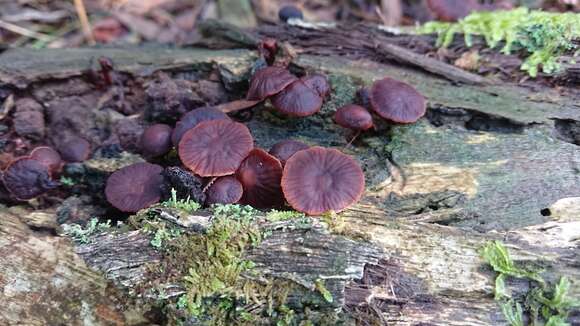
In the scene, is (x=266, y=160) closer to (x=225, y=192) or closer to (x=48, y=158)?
(x=225, y=192)

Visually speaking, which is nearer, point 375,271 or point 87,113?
point 375,271

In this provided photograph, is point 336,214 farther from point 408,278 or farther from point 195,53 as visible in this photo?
point 195,53

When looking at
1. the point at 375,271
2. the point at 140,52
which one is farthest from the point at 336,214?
the point at 140,52

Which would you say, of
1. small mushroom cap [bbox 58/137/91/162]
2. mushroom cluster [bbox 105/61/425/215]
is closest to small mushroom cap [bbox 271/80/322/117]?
mushroom cluster [bbox 105/61/425/215]

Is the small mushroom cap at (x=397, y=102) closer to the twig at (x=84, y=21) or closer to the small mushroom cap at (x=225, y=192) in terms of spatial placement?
the small mushroom cap at (x=225, y=192)

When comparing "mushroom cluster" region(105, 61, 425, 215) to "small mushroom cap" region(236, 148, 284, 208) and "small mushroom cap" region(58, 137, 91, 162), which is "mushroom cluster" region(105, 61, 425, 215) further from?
"small mushroom cap" region(58, 137, 91, 162)

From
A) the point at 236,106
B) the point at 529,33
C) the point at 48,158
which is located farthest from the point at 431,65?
the point at 48,158
